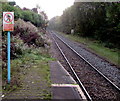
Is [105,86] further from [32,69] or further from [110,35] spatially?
[110,35]

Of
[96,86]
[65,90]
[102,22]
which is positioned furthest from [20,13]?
[65,90]

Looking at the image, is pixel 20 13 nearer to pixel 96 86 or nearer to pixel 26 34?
pixel 26 34

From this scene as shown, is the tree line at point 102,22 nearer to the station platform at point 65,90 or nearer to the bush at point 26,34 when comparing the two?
the bush at point 26,34

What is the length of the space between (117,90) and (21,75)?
3774mm

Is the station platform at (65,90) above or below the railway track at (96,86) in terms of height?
above

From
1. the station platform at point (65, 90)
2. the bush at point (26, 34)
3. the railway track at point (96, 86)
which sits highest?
the bush at point (26, 34)

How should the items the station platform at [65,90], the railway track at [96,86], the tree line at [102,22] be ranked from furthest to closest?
1. the tree line at [102,22]
2. the railway track at [96,86]
3. the station platform at [65,90]

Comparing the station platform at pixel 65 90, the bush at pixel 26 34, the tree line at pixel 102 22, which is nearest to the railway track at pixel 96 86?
the station platform at pixel 65 90

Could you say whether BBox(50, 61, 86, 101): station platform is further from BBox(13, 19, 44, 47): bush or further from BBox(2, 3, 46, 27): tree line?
BBox(2, 3, 46, 27): tree line

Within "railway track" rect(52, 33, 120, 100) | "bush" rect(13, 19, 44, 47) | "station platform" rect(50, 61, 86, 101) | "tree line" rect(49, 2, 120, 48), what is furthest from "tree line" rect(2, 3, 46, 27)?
"tree line" rect(49, 2, 120, 48)

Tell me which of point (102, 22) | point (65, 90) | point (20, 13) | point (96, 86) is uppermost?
point (20, 13)


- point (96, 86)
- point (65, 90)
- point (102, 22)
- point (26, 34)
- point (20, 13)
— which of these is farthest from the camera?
point (102, 22)

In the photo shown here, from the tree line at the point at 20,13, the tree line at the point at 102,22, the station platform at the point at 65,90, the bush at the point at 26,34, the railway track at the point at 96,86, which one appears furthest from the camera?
the tree line at the point at 102,22

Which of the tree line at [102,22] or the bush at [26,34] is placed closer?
the bush at [26,34]
